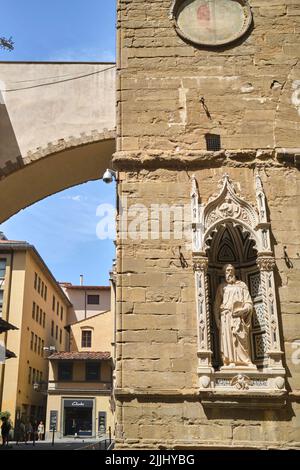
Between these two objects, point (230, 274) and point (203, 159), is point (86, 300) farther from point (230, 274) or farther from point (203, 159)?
point (230, 274)

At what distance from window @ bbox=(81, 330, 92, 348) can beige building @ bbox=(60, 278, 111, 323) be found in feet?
17.2

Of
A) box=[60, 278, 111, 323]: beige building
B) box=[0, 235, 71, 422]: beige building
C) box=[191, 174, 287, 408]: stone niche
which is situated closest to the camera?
box=[191, 174, 287, 408]: stone niche

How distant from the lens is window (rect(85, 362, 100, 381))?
117 ft

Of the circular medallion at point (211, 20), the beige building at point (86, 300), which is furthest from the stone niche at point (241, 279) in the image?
the beige building at point (86, 300)

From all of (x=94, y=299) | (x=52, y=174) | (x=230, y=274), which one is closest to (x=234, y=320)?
(x=230, y=274)

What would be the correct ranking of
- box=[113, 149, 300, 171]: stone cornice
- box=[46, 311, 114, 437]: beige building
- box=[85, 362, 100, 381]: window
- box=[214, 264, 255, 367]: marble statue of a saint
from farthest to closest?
box=[85, 362, 100, 381]: window → box=[46, 311, 114, 437]: beige building → box=[113, 149, 300, 171]: stone cornice → box=[214, 264, 255, 367]: marble statue of a saint

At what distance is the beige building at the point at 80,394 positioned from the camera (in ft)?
111

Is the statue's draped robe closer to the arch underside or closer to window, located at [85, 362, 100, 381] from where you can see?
the arch underside

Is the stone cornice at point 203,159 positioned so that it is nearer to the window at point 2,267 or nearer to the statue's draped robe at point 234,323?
the statue's draped robe at point 234,323

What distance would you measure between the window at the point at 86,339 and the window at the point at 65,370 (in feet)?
24.5

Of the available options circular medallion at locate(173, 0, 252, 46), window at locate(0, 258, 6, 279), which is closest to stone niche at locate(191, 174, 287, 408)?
circular medallion at locate(173, 0, 252, 46)

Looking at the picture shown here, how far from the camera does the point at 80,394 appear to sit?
3484 cm

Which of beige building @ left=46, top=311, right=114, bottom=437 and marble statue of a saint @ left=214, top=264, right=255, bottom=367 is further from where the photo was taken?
beige building @ left=46, top=311, right=114, bottom=437

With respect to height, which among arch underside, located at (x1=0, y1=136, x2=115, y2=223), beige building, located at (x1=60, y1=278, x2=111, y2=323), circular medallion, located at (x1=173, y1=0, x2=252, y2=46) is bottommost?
arch underside, located at (x1=0, y1=136, x2=115, y2=223)
